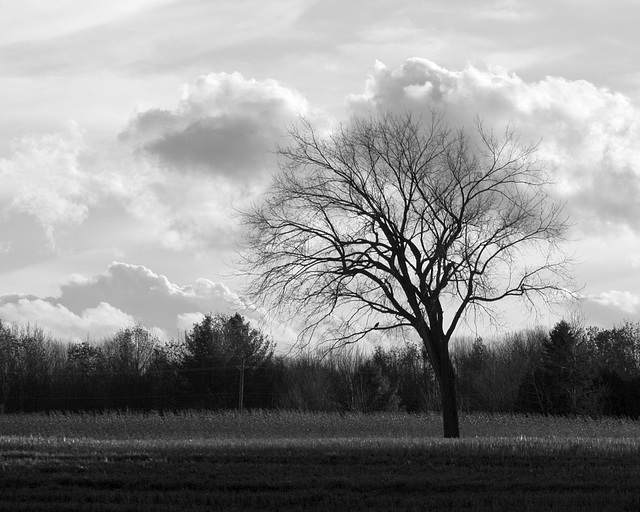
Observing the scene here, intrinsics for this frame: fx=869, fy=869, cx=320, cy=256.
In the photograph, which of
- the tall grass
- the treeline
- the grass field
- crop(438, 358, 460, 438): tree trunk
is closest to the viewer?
the grass field

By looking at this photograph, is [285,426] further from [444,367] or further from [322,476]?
[322,476]

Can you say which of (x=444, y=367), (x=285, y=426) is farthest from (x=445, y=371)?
(x=285, y=426)

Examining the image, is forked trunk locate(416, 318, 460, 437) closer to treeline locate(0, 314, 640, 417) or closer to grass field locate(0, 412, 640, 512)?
grass field locate(0, 412, 640, 512)

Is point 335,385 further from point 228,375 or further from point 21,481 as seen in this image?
point 21,481

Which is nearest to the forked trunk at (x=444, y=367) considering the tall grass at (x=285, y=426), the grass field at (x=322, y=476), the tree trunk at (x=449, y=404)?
the tree trunk at (x=449, y=404)

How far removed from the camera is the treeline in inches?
2149

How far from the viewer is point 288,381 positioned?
209 feet

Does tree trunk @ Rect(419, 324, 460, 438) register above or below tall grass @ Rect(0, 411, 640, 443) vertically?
above

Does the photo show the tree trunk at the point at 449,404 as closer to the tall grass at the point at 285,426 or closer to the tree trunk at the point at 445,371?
the tree trunk at the point at 445,371

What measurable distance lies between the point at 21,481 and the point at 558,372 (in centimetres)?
4574

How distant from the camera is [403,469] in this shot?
15484 mm

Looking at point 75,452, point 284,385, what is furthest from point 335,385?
point 75,452

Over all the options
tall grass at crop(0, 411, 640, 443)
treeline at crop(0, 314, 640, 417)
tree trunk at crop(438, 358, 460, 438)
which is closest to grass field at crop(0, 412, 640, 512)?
tree trunk at crop(438, 358, 460, 438)

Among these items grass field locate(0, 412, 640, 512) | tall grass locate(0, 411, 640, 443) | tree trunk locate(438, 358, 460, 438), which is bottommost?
tall grass locate(0, 411, 640, 443)
